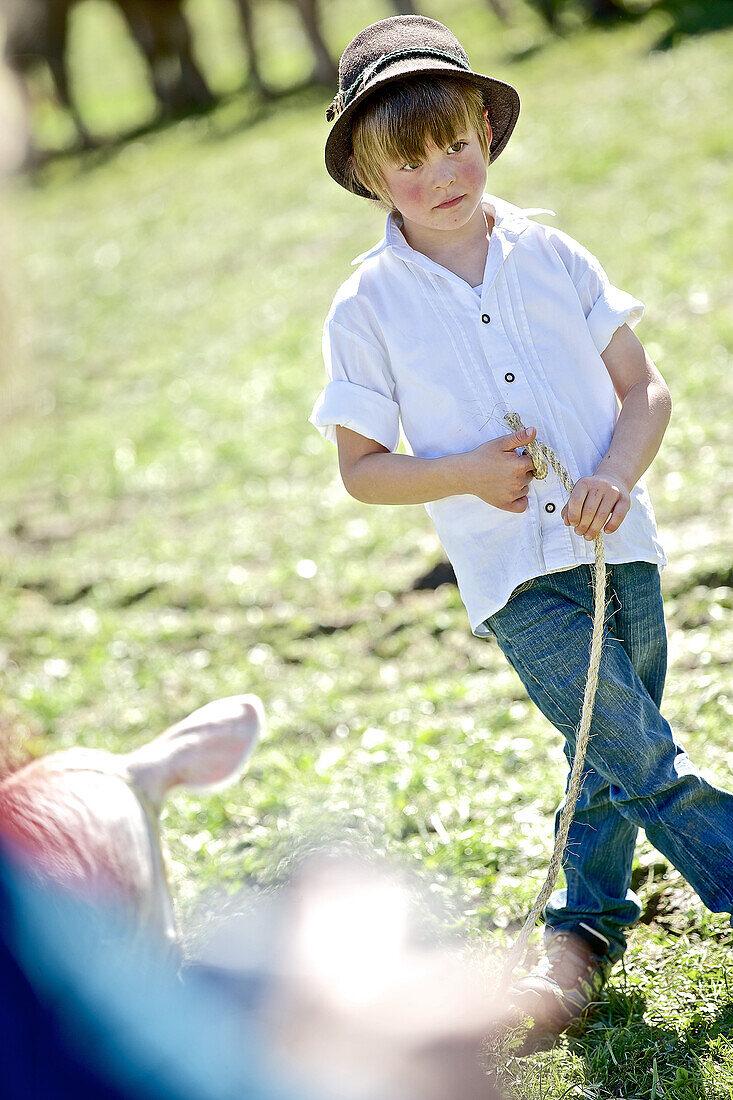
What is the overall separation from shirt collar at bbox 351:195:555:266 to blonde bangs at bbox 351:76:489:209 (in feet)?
0.48

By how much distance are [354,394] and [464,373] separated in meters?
Answer: 0.20

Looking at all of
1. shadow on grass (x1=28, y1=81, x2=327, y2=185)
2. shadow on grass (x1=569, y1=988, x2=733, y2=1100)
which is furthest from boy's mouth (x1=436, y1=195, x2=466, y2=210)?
shadow on grass (x1=28, y1=81, x2=327, y2=185)

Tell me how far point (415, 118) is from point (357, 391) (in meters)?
0.47

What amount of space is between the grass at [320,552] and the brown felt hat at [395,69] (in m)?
0.65

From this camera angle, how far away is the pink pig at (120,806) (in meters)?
1.87

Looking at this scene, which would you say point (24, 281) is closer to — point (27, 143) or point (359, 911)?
point (27, 143)

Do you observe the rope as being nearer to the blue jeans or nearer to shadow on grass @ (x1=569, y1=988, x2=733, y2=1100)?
the blue jeans

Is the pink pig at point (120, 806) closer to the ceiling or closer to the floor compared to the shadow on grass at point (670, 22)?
closer to the ceiling

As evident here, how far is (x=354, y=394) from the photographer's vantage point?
206 cm

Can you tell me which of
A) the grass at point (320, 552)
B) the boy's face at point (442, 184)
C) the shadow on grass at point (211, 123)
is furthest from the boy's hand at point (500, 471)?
the shadow on grass at point (211, 123)

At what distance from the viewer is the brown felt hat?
1.94 meters

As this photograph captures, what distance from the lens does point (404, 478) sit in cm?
202

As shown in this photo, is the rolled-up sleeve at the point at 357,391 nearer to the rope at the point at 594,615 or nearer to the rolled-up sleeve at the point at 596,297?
the rope at the point at 594,615

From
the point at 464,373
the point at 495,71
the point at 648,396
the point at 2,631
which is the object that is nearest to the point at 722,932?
the point at 648,396
